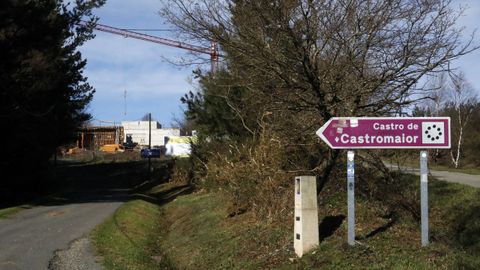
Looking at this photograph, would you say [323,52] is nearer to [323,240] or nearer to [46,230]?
[323,240]

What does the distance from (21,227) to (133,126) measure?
12422cm

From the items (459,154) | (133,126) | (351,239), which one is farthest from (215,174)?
(133,126)

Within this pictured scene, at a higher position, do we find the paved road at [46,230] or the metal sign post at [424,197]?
the metal sign post at [424,197]

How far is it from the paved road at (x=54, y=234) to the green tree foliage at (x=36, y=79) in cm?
339

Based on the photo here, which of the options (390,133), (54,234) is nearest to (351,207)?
(390,133)

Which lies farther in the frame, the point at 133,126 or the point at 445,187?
the point at 133,126

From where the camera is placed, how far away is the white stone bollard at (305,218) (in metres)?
10.1

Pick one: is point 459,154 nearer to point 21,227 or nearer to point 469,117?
point 469,117

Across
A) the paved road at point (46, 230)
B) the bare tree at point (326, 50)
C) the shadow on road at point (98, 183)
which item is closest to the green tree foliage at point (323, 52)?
the bare tree at point (326, 50)

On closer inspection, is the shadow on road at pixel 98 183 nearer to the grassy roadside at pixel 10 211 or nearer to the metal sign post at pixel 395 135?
the grassy roadside at pixel 10 211

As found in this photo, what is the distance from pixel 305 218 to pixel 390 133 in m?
1.96

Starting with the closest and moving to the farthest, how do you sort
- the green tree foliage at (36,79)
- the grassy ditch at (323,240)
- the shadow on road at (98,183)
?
the grassy ditch at (323,240) < the green tree foliage at (36,79) < the shadow on road at (98,183)

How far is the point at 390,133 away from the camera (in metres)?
9.76

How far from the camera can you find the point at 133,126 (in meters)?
142
